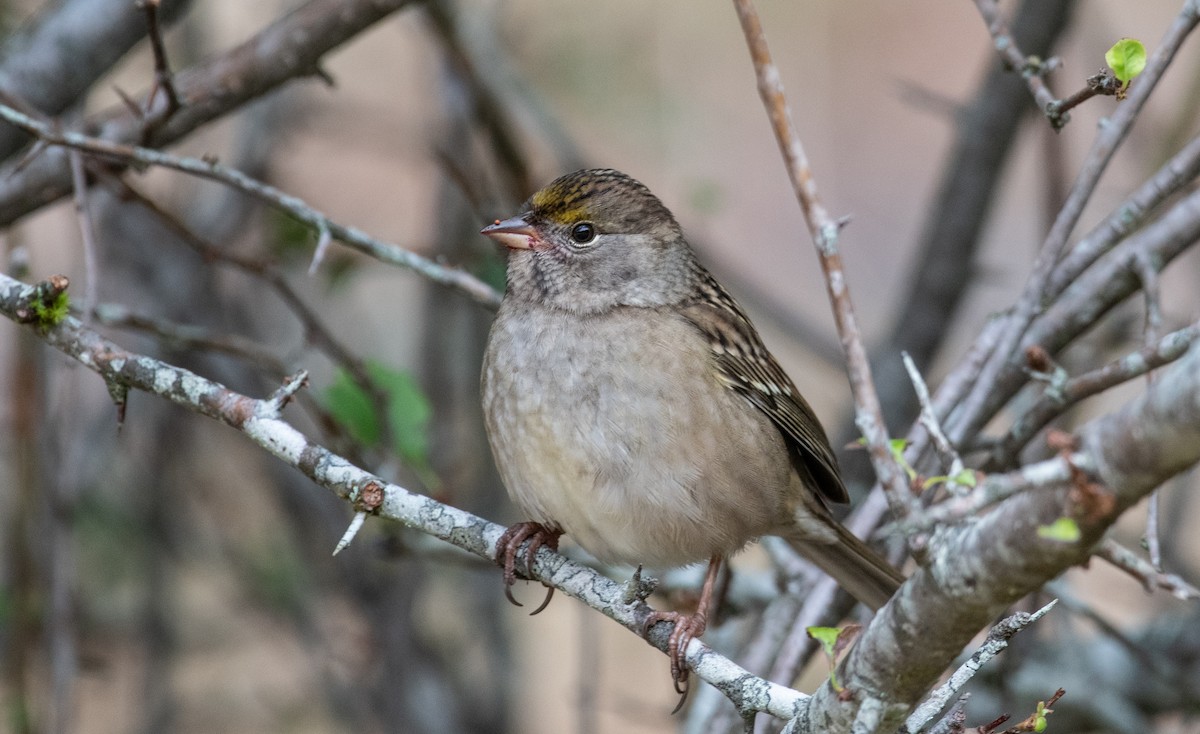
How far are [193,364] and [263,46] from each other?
178 cm

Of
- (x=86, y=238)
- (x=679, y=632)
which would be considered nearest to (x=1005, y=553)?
(x=679, y=632)

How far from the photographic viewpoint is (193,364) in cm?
518

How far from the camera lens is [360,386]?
392cm

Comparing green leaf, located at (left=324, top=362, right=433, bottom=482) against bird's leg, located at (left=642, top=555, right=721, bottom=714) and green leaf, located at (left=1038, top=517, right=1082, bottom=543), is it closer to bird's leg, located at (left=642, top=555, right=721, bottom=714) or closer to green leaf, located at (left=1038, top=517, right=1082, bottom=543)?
bird's leg, located at (left=642, top=555, right=721, bottom=714)

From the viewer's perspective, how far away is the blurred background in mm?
4637

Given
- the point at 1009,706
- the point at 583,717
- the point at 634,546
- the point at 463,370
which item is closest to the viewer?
the point at 634,546

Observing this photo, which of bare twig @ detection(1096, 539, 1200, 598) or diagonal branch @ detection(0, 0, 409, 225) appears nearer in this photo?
Result: bare twig @ detection(1096, 539, 1200, 598)

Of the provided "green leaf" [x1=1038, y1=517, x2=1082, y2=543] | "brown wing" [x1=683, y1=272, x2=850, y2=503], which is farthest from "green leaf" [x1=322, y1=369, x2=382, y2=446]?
"green leaf" [x1=1038, y1=517, x2=1082, y2=543]

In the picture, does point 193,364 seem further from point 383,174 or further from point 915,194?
point 915,194

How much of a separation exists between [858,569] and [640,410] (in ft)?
2.80

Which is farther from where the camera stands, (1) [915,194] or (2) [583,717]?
(1) [915,194]

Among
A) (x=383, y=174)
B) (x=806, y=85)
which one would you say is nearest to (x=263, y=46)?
(x=383, y=174)

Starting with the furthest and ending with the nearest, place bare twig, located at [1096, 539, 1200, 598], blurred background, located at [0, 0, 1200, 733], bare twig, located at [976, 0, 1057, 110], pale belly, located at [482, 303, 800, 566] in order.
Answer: blurred background, located at [0, 0, 1200, 733], pale belly, located at [482, 303, 800, 566], bare twig, located at [976, 0, 1057, 110], bare twig, located at [1096, 539, 1200, 598]

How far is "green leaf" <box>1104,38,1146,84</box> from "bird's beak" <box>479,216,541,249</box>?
180 cm
